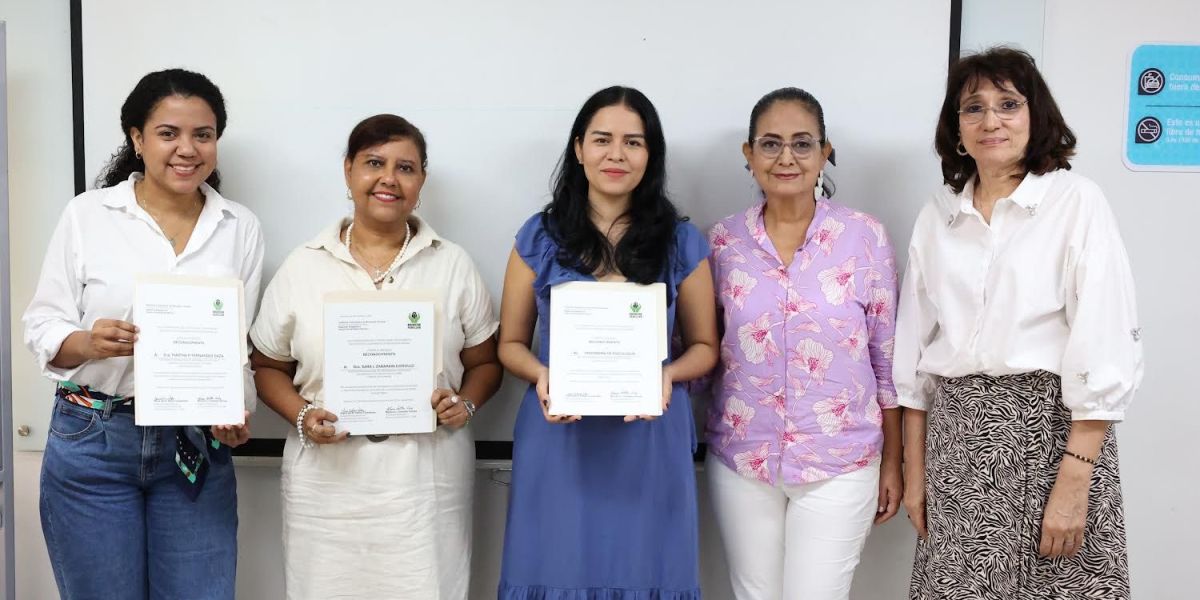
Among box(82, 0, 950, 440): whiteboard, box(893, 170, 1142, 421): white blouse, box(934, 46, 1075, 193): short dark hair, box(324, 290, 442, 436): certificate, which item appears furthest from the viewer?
box(82, 0, 950, 440): whiteboard

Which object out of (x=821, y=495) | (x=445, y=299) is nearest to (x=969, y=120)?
(x=821, y=495)

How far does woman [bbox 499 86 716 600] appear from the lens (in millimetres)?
1750

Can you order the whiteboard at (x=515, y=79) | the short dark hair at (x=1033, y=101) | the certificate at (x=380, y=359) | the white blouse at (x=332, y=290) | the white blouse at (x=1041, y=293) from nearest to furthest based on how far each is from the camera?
the white blouse at (x=1041, y=293)
the short dark hair at (x=1033, y=101)
the certificate at (x=380, y=359)
the white blouse at (x=332, y=290)
the whiteboard at (x=515, y=79)

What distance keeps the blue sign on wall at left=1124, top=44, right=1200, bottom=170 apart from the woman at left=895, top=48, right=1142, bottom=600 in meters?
0.84

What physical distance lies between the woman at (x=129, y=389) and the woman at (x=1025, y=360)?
5.27ft

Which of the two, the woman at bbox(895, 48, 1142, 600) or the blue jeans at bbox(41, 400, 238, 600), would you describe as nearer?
the woman at bbox(895, 48, 1142, 600)

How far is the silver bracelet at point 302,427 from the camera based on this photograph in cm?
178

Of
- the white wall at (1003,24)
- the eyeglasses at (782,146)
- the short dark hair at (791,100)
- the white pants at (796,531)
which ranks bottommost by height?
the white pants at (796,531)

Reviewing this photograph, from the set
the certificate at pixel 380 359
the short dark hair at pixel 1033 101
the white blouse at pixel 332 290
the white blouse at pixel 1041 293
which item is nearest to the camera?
the white blouse at pixel 1041 293

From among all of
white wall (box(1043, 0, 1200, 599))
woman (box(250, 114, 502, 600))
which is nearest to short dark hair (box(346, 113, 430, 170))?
woman (box(250, 114, 502, 600))

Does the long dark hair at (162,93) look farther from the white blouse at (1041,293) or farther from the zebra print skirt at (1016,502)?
the zebra print skirt at (1016,502)

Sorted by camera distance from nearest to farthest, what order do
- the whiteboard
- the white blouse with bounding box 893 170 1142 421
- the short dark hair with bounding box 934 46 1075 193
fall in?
1. the white blouse with bounding box 893 170 1142 421
2. the short dark hair with bounding box 934 46 1075 193
3. the whiteboard

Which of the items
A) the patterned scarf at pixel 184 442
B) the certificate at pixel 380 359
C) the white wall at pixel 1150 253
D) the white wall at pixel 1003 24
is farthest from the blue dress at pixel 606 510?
the white wall at pixel 1150 253

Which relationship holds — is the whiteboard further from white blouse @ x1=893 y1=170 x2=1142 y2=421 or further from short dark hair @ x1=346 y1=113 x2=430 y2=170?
white blouse @ x1=893 y1=170 x2=1142 y2=421
